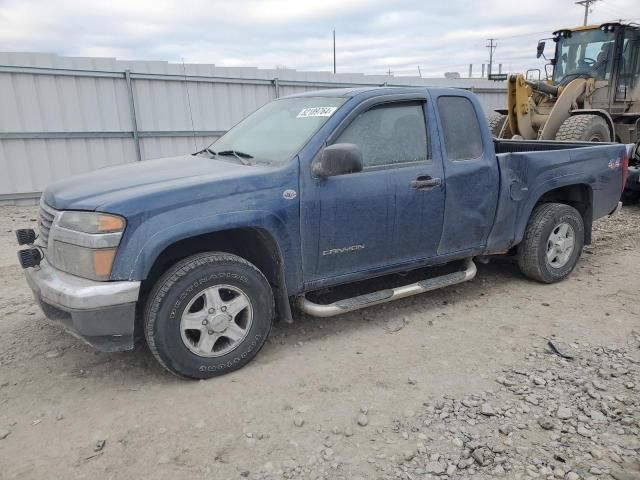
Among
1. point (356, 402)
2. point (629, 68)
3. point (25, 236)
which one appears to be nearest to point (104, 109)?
point (25, 236)

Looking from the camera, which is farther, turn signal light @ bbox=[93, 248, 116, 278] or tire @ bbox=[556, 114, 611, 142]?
tire @ bbox=[556, 114, 611, 142]

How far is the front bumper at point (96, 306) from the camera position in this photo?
2906 mm

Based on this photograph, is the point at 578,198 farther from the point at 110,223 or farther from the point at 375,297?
the point at 110,223

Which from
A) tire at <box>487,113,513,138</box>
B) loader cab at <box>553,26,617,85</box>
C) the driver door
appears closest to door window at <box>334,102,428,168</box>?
the driver door

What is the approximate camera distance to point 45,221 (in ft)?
11.0

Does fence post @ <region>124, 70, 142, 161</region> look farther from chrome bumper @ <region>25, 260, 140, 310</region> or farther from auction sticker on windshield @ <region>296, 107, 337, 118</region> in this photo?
chrome bumper @ <region>25, 260, 140, 310</region>

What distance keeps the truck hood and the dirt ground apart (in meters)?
1.20

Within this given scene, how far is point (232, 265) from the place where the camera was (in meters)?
3.29

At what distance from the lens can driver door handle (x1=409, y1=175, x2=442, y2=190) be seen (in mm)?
3883

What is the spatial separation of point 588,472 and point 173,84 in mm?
10069

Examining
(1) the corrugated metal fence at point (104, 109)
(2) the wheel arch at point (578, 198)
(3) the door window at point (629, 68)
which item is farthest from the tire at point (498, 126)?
(2) the wheel arch at point (578, 198)

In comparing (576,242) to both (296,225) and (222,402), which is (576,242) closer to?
(296,225)

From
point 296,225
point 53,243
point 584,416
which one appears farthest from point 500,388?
point 53,243

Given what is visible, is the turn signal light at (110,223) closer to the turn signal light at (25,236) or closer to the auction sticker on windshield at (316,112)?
the turn signal light at (25,236)
